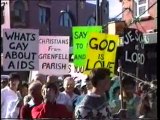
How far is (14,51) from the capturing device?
650cm

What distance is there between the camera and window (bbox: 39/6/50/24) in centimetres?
3230

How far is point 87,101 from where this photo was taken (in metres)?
4.70

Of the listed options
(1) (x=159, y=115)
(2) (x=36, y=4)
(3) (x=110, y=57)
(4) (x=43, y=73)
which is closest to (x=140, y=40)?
(3) (x=110, y=57)

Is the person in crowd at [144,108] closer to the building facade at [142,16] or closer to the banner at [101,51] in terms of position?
the banner at [101,51]

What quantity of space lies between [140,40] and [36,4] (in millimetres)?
28229

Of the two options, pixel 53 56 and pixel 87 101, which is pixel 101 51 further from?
pixel 87 101

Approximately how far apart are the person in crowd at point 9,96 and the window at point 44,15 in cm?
2458

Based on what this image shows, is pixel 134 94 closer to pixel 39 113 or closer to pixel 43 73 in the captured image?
pixel 39 113

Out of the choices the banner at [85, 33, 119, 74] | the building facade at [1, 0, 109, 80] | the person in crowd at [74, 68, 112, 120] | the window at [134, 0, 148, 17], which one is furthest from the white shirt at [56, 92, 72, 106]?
the building facade at [1, 0, 109, 80]

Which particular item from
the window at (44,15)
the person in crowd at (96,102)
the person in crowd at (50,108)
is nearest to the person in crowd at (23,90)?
the person in crowd at (50,108)

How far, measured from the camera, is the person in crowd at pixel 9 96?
6.16 meters

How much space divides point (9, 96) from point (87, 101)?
2.25 m

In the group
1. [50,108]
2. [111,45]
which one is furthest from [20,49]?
[50,108]

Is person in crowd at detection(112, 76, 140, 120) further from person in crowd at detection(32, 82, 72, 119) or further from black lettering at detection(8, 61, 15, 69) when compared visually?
black lettering at detection(8, 61, 15, 69)
